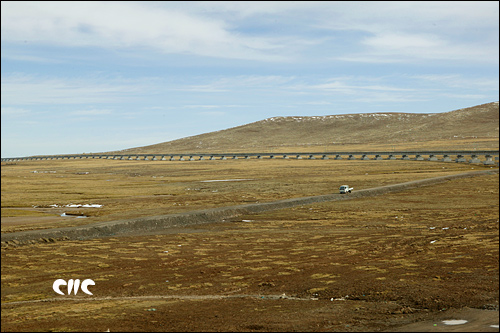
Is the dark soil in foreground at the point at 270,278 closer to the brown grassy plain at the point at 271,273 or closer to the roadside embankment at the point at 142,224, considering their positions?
the brown grassy plain at the point at 271,273

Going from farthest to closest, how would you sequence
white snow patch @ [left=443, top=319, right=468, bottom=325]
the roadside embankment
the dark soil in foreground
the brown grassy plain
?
the roadside embankment
the brown grassy plain
the dark soil in foreground
white snow patch @ [left=443, top=319, right=468, bottom=325]

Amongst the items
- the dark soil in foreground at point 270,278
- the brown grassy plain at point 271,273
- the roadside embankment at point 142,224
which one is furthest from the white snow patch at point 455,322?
the roadside embankment at point 142,224

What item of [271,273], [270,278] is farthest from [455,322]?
[271,273]

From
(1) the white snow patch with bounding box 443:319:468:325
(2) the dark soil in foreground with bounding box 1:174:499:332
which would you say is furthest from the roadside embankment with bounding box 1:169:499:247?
(1) the white snow patch with bounding box 443:319:468:325

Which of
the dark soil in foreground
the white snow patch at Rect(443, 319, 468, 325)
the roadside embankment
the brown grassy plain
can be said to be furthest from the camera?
the roadside embankment

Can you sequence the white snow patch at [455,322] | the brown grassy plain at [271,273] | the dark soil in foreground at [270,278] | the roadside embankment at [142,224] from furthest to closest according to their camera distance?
the roadside embankment at [142,224] < the brown grassy plain at [271,273] < the dark soil in foreground at [270,278] < the white snow patch at [455,322]

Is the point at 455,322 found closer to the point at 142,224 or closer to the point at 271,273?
the point at 271,273

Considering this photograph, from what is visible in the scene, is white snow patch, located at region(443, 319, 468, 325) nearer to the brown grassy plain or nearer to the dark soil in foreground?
the dark soil in foreground

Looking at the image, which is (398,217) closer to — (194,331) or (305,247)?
(305,247)
